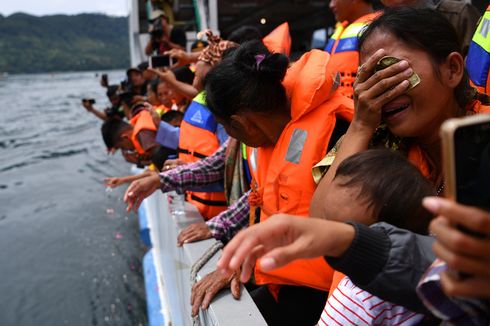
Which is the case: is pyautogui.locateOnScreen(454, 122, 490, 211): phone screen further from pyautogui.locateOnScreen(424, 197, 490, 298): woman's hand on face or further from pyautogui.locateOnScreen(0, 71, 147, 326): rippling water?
pyautogui.locateOnScreen(0, 71, 147, 326): rippling water

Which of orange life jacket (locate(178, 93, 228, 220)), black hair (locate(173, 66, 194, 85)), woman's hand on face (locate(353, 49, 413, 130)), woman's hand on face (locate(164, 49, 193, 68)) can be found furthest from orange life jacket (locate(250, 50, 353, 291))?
black hair (locate(173, 66, 194, 85))

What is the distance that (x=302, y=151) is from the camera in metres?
1.39

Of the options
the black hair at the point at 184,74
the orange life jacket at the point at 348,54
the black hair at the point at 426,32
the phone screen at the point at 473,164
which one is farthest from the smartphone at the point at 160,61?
the phone screen at the point at 473,164

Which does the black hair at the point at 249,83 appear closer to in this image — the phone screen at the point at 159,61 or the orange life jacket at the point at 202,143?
the orange life jacket at the point at 202,143

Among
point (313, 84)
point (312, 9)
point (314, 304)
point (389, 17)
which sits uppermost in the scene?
point (312, 9)

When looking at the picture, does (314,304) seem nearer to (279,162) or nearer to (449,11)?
(279,162)

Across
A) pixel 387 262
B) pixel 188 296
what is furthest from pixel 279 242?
pixel 188 296

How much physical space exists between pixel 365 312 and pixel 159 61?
12.0 ft

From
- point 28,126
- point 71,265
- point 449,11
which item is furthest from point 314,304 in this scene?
point 28,126

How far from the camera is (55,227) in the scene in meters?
6.82

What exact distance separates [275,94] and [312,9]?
11.1m

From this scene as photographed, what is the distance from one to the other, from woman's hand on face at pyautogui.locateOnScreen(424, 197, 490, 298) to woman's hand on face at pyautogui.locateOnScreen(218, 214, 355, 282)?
0.16 meters

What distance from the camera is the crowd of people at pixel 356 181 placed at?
0.61 m

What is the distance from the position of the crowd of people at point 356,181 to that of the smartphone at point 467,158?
0.9 inches
